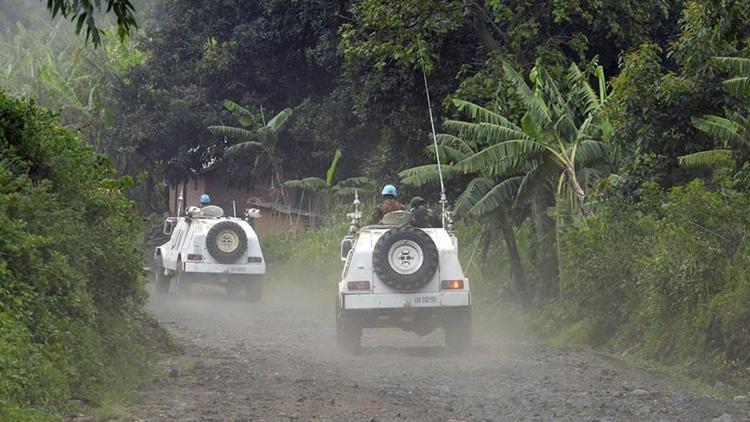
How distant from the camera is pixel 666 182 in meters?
17.9

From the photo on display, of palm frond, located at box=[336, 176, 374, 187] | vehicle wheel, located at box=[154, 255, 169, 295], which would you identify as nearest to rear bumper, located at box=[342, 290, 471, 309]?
vehicle wheel, located at box=[154, 255, 169, 295]

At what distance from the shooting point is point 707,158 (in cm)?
1655

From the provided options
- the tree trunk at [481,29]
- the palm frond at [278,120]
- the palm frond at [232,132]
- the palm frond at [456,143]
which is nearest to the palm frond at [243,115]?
the palm frond at [232,132]

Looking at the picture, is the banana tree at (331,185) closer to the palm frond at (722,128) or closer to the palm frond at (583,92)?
the palm frond at (583,92)

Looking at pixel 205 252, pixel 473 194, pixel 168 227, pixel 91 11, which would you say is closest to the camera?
pixel 91 11

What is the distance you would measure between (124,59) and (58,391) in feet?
114

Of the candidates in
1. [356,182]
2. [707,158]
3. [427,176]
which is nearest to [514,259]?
[427,176]

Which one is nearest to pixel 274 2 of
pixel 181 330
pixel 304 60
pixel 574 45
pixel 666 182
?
pixel 304 60

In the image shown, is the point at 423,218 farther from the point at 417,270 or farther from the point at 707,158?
the point at 707,158

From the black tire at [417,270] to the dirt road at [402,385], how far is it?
3.17 feet

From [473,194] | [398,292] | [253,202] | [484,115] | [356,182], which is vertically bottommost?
[398,292]

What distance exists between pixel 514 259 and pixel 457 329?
A: 6.35 metres

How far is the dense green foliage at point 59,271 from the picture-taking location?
9367mm

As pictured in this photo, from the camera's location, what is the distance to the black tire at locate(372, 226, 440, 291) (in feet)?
50.7
